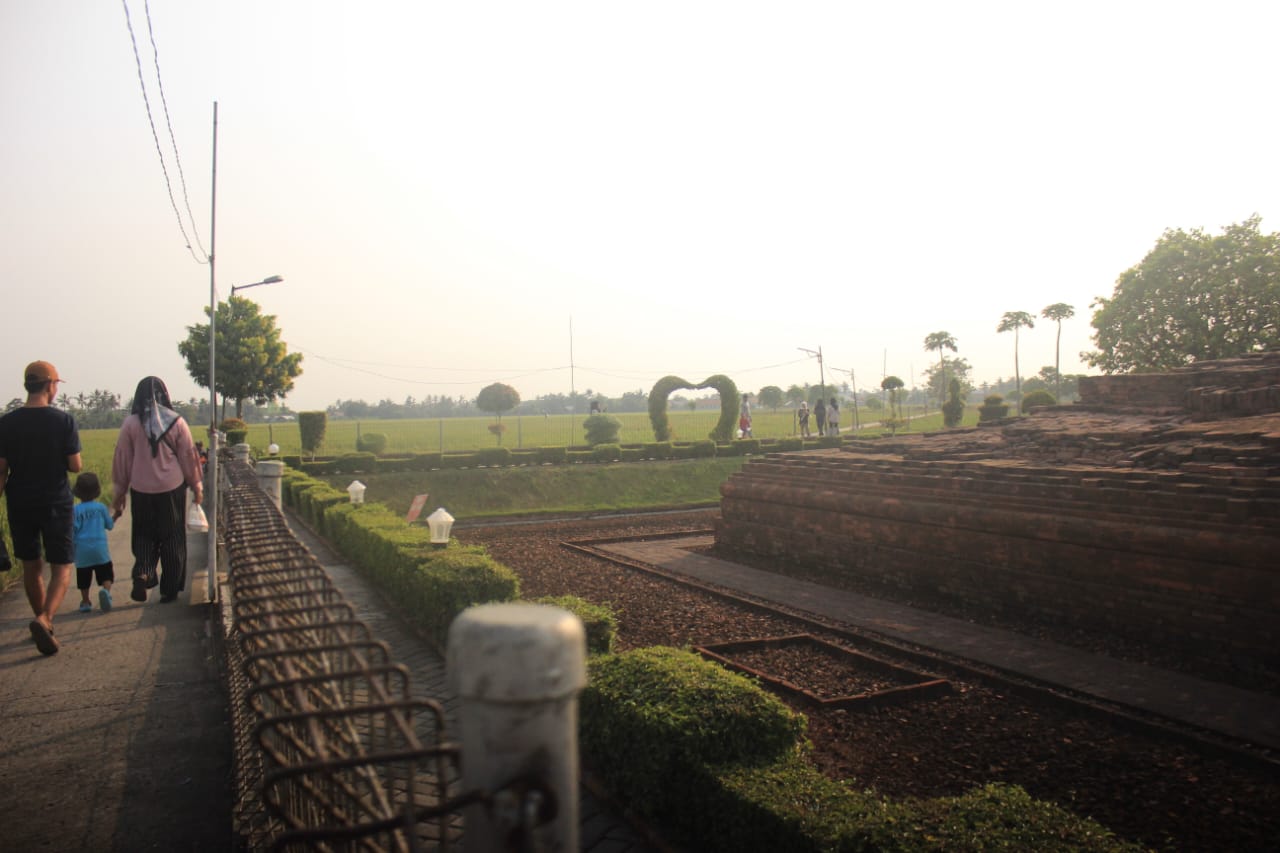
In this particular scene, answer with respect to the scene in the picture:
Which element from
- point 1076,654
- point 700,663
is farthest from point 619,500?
A: point 700,663

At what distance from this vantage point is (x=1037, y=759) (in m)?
4.46

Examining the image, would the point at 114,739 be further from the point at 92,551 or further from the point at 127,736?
the point at 92,551

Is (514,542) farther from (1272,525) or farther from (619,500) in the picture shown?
(1272,525)

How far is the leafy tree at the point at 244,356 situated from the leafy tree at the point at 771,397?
3101 inches

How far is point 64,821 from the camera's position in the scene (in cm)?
372

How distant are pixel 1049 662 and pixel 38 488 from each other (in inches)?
270

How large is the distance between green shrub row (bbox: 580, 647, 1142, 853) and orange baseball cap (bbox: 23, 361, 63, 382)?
4260 mm

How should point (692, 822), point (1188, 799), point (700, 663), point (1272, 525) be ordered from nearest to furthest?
point (692, 822) < point (1188, 799) < point (700, 663) < point (1272, 525)

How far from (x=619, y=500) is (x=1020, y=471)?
485 inches

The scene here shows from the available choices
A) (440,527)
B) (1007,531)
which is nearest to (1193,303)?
(1007,531)

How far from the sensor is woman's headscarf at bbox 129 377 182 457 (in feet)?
21.3

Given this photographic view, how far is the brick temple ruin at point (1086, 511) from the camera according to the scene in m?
6.14

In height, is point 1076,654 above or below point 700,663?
below

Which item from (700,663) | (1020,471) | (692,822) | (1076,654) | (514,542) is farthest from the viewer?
(514,542)
